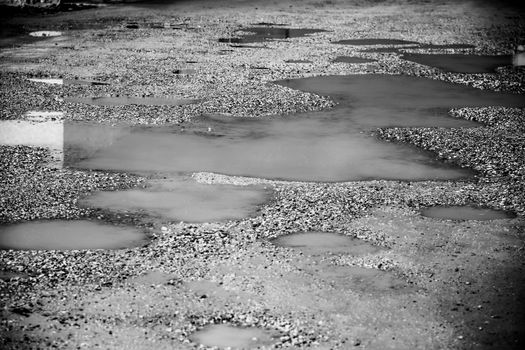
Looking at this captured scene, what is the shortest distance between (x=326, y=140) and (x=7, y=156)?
3.20 meters

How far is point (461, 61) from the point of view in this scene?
13422mm

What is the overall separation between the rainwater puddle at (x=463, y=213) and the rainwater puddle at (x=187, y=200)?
133 cm

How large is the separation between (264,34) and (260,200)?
10.6m

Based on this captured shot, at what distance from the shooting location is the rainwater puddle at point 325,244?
5.45 m

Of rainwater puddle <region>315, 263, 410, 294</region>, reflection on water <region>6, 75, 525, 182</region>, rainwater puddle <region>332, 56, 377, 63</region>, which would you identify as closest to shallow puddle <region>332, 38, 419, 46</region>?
rainwater puddle <region>332, 56, 377, 63</region>

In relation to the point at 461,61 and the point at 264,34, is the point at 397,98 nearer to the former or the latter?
the point at 461,61

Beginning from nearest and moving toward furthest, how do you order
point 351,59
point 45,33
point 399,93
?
point 399,93 → point 351,59 → point 45,33

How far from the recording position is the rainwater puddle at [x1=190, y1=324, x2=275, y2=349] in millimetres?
4121

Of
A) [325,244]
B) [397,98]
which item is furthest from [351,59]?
[325,244]

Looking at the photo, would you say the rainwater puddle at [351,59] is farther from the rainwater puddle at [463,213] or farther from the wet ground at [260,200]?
the rainwater puddle at [463,213]

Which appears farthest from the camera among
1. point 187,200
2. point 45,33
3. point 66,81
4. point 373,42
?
point 45,33

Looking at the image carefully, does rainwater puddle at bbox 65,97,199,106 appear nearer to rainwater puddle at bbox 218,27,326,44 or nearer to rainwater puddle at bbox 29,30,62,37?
rainwater puddle at bbox 218,27,326,44

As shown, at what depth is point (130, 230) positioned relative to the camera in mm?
5812

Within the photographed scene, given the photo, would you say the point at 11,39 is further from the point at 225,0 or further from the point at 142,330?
the point at 142,330
